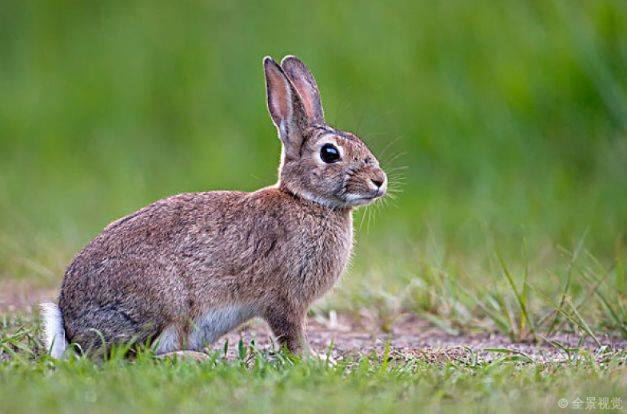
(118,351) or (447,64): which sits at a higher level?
(447,64)

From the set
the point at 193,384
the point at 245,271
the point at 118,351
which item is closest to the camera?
the point at 193,384

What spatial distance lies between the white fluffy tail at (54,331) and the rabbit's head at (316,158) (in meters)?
1.37

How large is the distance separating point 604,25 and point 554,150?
117cm

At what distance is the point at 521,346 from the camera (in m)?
5.31

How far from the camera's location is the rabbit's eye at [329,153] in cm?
530

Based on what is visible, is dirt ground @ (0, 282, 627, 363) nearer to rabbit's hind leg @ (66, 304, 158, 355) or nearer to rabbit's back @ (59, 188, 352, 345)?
rabbit's back @ (59, 188, 352, 345)

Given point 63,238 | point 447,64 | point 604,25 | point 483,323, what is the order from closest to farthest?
point 483,323 → point 63,238 → point 604,25 → point 447,64

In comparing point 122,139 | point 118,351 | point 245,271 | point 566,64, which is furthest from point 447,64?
point 118,351

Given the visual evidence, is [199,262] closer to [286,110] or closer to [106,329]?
[106,329]

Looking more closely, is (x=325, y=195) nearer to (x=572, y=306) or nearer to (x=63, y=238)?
(x=572, y=306)

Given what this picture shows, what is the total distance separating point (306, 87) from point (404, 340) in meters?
1.51

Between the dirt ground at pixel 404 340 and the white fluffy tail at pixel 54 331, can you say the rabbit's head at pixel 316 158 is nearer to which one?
the dirt ground at pixel 404 340

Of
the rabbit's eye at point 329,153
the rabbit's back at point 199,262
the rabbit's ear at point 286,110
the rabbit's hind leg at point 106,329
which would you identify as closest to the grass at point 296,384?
the rabbit's hind leg at point 106,329

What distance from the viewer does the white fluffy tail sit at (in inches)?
180
